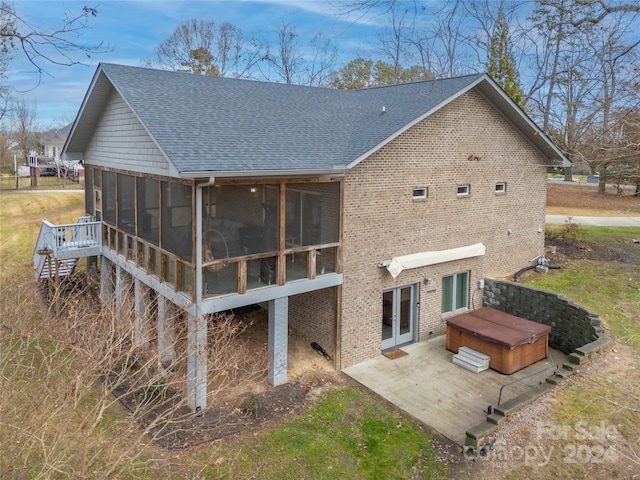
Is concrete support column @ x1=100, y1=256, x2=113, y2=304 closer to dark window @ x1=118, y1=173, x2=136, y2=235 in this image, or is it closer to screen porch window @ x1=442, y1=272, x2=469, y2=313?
dark window @ x1=118, y1=173, x2=136, y2=235

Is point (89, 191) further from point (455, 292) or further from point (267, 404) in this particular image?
point (455, 292)

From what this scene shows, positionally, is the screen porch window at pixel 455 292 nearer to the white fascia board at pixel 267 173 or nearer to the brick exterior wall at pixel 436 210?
the brick exterior wall at pixel 436 210

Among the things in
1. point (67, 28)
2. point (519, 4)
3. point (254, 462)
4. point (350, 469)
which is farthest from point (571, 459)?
A: point (67, 28)

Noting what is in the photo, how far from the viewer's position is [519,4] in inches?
267

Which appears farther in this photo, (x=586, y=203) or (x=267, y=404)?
(x=586, y=203)

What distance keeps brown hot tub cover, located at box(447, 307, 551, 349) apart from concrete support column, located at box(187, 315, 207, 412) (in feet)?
23.1

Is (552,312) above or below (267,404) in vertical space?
above

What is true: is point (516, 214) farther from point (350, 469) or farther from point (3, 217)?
point (3, 217)

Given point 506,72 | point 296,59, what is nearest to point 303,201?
point 506,72

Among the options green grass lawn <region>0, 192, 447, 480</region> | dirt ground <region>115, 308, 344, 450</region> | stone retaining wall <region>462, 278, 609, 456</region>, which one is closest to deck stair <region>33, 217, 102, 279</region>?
green grass lawn <region>0, 192, 447, 480</region>

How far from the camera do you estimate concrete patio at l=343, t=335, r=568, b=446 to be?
34.8ft

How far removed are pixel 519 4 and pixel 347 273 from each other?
7556mm

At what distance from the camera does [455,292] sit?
622 inches

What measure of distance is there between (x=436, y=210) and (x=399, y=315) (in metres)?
3.32
